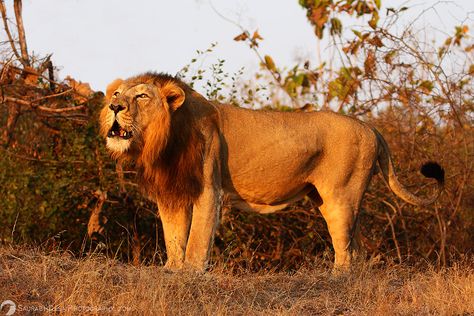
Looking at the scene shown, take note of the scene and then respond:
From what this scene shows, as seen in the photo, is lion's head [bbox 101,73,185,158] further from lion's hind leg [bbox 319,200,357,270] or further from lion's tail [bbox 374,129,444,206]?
lion's tail [bbox 374,129,444,206]

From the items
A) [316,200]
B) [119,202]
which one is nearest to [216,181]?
[316,200]

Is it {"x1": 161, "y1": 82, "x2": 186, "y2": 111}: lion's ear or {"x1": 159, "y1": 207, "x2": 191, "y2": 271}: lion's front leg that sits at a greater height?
{"x1": 161, "y1": 82, "x2": 186, "y2": 111}: lion's ear

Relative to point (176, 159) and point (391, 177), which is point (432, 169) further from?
point (176, 159)

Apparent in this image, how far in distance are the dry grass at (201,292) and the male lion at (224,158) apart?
0.69 meters

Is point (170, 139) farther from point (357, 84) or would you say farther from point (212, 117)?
point (357, 84)

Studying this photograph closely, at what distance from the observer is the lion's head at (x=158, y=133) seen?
5652 mm

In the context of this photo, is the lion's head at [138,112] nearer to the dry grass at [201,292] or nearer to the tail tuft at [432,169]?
the dry grass at [201,292]

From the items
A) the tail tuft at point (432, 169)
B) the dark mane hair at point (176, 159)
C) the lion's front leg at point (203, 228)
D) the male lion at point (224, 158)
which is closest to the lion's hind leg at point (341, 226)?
the male lion at point (224, 158)

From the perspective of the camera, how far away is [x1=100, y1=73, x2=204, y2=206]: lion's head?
5.65m

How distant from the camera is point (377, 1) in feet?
28.7

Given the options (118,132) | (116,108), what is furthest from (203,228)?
(116,108)

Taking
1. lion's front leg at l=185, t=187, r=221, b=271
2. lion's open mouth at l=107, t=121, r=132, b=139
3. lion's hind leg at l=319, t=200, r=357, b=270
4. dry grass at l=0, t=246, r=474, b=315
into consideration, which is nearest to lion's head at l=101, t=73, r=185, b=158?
lion's open mouth at l=107, t=121, r=132, b=139

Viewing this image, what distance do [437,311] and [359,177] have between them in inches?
86.1

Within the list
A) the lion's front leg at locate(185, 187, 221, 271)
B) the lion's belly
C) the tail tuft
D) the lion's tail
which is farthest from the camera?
the lion's tail
